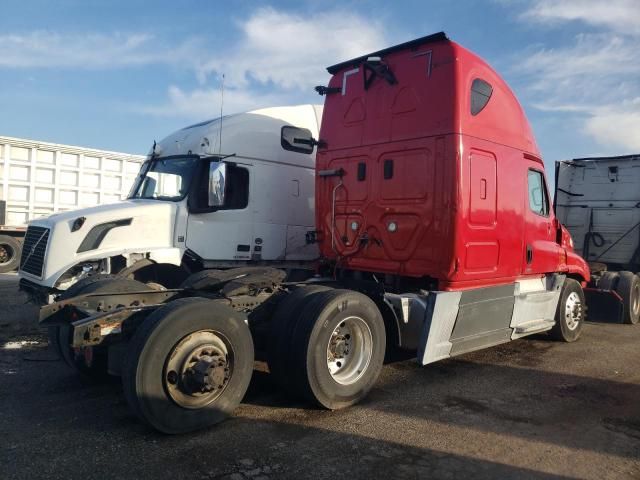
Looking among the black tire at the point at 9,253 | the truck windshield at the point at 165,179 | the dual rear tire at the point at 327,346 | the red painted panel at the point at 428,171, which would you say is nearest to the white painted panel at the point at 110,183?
the black tire at the point at 9,253

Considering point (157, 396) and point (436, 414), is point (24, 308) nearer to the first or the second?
point (157, 396)

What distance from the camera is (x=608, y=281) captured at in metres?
9.95

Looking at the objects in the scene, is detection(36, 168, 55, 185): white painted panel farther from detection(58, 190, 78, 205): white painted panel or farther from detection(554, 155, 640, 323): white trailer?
detection(554, 155, 640, 323): white trailer

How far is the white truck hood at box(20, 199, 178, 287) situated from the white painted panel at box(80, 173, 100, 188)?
325 inches

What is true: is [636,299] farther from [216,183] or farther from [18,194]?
[18,194]

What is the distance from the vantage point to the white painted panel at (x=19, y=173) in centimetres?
1396

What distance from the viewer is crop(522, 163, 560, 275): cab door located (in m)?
6.81

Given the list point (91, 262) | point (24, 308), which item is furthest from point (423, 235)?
point (24, 308)

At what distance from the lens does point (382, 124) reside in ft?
20.7

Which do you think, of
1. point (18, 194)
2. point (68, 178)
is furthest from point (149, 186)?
point (18, 194)

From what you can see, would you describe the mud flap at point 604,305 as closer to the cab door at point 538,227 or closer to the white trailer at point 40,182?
the cab door at point 538,227

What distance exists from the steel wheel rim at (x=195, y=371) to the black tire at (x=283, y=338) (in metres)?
0.64

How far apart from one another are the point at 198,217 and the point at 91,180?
29.6 feet

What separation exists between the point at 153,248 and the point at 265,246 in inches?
67.3
